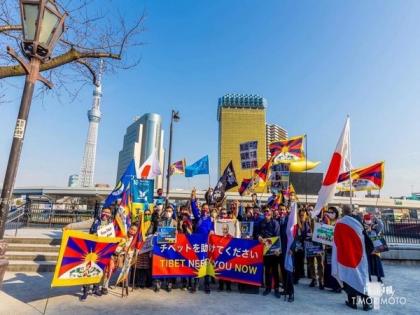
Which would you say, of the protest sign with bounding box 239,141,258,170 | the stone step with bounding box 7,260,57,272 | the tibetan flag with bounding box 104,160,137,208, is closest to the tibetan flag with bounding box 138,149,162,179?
the tibetan flag with bounding box 104,160,137,208

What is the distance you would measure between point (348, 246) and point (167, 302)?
4012 mm

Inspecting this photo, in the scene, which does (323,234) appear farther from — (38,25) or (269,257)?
(38,25)

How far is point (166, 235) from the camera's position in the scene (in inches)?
262

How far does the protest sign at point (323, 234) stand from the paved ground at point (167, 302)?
3.97 ft

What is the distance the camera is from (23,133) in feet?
11.8

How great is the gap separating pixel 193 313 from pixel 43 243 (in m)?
7.00

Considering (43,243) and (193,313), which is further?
(43,243)

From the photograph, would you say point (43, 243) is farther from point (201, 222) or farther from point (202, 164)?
point (202, 164)

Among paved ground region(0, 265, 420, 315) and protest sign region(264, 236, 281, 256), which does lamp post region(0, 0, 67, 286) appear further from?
protest sign region(264, 236, 281, 256)

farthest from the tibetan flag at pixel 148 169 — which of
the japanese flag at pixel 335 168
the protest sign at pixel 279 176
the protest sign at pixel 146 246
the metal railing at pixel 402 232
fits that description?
the metal railing at pixel 402 232

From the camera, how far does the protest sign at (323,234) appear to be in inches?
273

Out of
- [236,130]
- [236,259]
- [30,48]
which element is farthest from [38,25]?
[236,130]

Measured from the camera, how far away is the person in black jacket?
6.54 metres

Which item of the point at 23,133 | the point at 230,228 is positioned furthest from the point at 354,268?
the point at 23,133
